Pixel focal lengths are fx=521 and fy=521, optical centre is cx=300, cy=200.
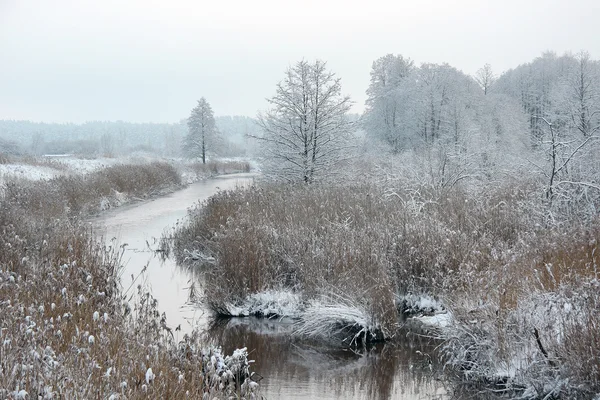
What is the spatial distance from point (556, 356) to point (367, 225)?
6011 mm

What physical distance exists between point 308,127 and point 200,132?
121 ft

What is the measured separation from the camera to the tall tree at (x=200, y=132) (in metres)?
55.3

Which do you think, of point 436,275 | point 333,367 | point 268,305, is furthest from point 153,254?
point 333,367

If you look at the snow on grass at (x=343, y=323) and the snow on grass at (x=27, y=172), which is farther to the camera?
the snow on grass at (x=27, y=172)

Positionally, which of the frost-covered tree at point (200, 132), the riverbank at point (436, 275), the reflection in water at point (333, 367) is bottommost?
the reflection in water at point (333, 367)

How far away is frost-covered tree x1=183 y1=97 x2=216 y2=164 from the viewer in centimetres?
5531

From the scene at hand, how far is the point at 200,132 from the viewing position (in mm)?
55625

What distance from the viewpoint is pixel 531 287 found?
6645mm

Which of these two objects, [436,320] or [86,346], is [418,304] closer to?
[436,320]

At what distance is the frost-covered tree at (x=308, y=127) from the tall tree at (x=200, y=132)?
35.3 m

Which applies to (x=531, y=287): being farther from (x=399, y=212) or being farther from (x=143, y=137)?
(x=143, y=137)

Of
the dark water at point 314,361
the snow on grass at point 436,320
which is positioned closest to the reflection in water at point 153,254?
the dark water at point 314,361

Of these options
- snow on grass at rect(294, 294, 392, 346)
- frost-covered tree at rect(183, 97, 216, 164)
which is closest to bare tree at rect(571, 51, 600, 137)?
snow on grass at rect(294, 294, 392, 346)

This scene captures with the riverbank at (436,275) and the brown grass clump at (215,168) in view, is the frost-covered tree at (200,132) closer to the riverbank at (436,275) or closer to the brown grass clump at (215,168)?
the brown grass clump at (215,168)
